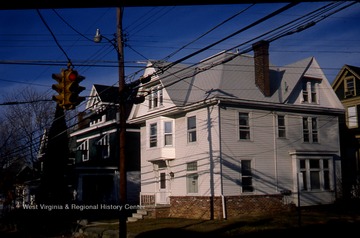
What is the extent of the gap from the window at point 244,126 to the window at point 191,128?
2890mm

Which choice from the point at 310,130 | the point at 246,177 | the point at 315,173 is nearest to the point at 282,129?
the point at 310,130

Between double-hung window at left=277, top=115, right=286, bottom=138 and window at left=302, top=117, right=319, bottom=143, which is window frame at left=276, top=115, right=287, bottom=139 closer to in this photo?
double-hung window at left=277, top=115, right=286, bottom=138

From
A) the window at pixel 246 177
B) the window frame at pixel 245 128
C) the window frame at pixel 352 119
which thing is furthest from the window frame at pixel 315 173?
the window frame at pixel 352 119

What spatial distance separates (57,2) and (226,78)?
2384 centimetres

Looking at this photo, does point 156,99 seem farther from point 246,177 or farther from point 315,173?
point 315,173

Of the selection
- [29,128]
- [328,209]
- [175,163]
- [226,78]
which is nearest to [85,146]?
[29,128]

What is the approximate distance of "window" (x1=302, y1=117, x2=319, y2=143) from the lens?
30462mm

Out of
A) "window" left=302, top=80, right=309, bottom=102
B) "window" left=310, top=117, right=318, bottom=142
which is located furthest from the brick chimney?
"window" left=310, top=117, right=318, bottom=142

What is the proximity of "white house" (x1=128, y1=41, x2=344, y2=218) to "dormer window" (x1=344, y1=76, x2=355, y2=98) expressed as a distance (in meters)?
12.6

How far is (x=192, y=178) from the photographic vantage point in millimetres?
28109

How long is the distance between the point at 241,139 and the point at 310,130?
5.96 meters

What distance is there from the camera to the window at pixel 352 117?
42.4 meters

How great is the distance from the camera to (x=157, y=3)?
16.5ft

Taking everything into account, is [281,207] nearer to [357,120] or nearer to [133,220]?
[133,220]
